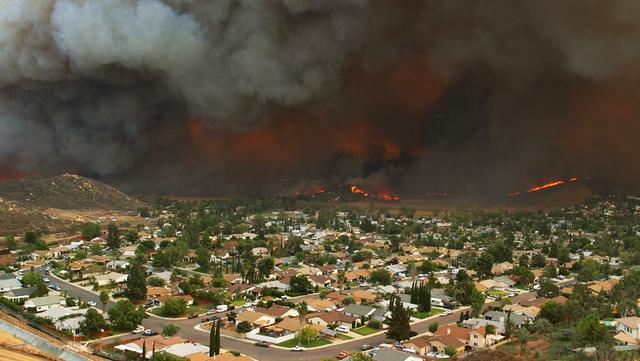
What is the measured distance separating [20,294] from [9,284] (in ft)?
6.96

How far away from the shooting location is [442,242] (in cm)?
4700

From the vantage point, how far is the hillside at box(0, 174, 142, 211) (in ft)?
177

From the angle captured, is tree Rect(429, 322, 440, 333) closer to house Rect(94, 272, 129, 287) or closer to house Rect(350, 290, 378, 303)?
house Rect(350, 290, 378, 303)

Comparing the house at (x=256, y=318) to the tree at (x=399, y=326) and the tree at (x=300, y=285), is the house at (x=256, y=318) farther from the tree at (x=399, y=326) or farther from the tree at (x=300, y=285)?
the tree at (x=300, y=285)

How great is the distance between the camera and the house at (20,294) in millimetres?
27239

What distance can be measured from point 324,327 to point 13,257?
2176 cm

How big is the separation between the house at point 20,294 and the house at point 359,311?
509 inches

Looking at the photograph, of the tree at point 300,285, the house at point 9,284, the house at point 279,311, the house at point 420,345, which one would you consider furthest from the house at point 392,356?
the house at point 9,284

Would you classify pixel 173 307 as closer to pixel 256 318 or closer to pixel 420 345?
pixel 256 318

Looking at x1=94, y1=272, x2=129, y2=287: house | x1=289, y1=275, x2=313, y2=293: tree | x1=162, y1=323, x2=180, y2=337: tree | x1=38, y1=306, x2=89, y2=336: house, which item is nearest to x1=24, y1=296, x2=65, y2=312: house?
x1=38, y1=306, x2=89, y2=336: house

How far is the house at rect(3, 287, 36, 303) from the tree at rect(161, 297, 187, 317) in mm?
5941

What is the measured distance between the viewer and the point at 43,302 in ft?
88.3

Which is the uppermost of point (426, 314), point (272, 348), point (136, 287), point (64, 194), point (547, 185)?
point (547, 185)

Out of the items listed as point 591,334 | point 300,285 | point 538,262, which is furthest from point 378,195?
point 591,334
